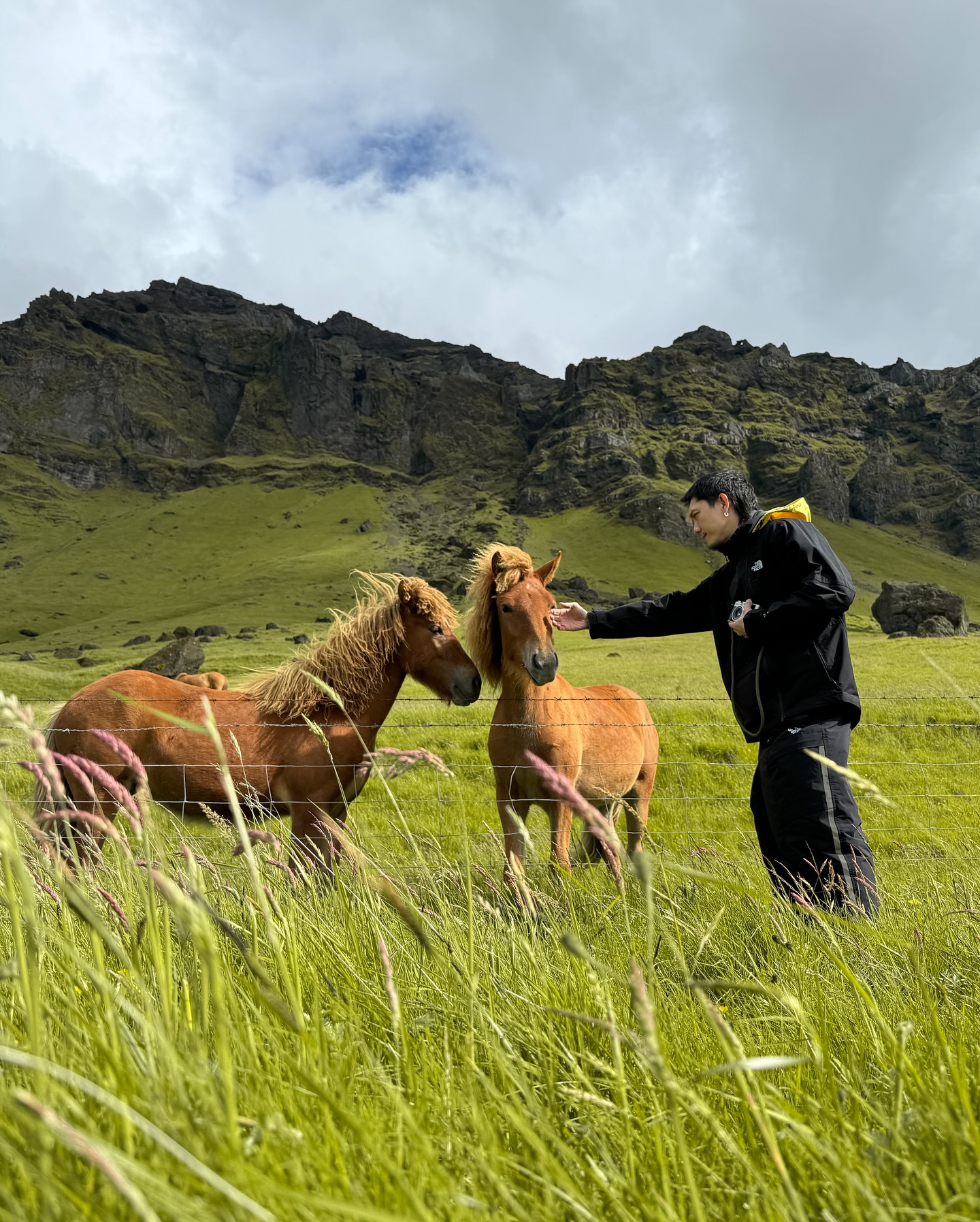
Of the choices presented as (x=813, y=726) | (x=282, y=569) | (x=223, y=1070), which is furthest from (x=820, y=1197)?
(x=282, y=569)

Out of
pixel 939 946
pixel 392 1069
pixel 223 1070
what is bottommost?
pixel 939 946

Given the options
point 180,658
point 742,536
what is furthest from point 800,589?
point 180,658

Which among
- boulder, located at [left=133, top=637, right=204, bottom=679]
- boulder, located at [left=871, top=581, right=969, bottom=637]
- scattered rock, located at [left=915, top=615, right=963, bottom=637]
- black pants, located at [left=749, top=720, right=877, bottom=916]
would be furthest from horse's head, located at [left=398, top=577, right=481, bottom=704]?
boulder, located at [left=871, top=581, right=969, bottom=637]

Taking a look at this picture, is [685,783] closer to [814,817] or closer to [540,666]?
[540,666]

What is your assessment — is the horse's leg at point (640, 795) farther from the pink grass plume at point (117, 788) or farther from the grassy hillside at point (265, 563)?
the grassy hillside at point (265, 563)

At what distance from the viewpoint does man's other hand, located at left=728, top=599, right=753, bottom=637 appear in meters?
4.32

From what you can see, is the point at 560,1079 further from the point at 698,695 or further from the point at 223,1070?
the point at 698,695

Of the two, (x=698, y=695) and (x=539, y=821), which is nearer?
(x=539, y=821)

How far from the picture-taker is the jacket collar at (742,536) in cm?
485

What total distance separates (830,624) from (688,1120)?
11.7 feet

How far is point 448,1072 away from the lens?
136 centimetres

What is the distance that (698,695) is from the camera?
79.9 ft

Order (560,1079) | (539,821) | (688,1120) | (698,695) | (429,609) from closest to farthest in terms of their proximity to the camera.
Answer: (688,1120), (560,1079), (429,609), (539,821), (698,695)

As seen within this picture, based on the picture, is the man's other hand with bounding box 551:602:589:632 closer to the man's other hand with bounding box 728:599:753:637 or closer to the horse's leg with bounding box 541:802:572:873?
the horse's leg with bounding box 541:802:572:873
